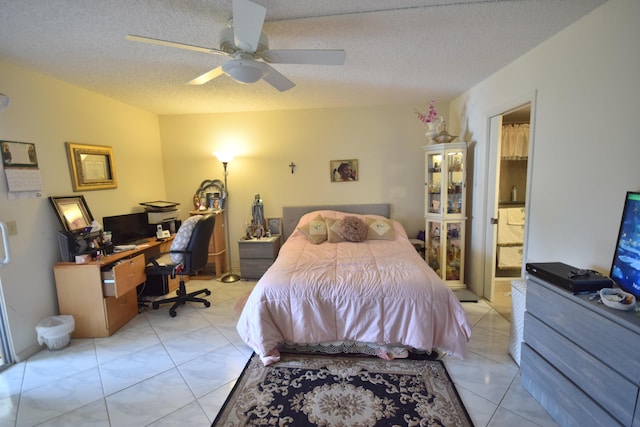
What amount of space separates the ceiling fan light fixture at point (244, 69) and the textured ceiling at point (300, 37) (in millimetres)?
291

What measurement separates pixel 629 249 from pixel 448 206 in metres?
2.10

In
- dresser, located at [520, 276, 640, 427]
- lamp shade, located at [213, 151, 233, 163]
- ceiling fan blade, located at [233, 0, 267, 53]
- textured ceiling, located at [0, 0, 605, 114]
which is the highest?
textured ceiling, located at [0, 0, 605, 114]

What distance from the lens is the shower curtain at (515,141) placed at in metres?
3.79

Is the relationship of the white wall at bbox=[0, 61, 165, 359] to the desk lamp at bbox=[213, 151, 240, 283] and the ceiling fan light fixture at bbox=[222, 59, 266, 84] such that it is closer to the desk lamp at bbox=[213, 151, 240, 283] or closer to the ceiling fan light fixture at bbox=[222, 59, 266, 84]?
the desk lamp at bbox=[213, 151, 240, 283]

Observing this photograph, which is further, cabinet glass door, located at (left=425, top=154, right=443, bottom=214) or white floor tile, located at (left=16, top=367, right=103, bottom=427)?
cabinet glass door, located at (left=425, top=154, right=443, bottom=214)

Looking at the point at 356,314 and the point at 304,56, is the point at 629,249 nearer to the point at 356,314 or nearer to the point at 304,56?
the point at 356,314

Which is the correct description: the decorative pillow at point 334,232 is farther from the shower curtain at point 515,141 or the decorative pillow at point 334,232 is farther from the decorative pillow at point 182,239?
the shower curtain at point 515,141

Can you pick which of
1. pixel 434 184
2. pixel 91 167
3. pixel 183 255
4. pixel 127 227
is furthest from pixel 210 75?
pixel 434 184

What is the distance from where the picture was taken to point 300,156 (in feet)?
14.1

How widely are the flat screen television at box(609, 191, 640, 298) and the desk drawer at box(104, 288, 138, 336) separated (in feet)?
12.8

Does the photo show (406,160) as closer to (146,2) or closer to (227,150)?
(227,150)

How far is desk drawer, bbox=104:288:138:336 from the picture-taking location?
2.70 metres

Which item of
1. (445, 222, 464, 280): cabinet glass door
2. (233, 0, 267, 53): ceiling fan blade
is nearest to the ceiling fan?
(233, 0, 267, 53): ceiling fan blade

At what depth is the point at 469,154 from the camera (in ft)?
11.6
